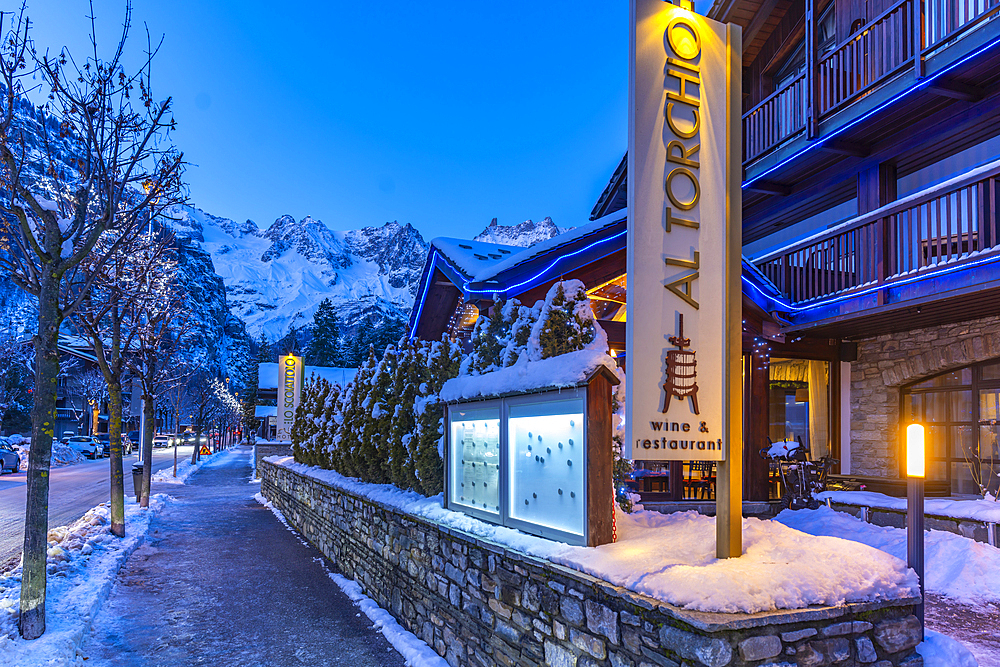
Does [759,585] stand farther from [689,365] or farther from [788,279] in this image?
[788,279]

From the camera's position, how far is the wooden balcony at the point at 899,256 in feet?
26.3

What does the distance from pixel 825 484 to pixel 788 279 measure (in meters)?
3.72

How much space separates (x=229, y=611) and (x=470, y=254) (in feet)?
22.0

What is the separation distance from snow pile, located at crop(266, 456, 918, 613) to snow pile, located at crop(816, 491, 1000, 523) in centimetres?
449

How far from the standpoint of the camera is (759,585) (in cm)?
328

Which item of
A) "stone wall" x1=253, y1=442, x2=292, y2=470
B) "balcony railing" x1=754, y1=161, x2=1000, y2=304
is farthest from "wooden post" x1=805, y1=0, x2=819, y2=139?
"stone wall" x1=253, y1=442, x2=292, y2=470

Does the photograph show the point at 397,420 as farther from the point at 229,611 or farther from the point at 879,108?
the point at 879,108

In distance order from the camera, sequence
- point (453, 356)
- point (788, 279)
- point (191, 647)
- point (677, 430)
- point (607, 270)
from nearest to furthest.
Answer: point (677, 430)
point (191, 647)
point (453, 356)
point (607, 270)
point (788, 279)

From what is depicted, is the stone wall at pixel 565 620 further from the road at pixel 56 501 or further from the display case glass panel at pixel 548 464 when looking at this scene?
the road at pixel 56 501

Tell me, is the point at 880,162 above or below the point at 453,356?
above

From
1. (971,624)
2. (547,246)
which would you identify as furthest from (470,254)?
(971,624)

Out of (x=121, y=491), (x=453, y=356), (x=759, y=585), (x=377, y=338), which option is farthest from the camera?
(x=377, y=338)

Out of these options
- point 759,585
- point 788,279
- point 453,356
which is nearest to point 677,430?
point 759,585

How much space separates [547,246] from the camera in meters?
9.56
